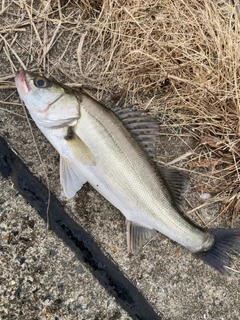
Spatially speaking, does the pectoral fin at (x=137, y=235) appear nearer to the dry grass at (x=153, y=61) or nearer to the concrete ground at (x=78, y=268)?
the concrete ground at (x=78, y=268)

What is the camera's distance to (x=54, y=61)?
3.20m

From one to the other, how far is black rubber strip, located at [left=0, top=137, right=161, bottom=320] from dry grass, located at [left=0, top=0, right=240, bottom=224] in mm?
852

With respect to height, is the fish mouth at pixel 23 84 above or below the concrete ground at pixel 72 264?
above

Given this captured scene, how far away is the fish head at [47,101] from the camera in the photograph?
2.70 metres

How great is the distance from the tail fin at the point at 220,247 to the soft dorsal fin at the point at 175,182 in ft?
1.18

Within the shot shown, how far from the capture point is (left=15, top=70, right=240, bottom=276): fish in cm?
270

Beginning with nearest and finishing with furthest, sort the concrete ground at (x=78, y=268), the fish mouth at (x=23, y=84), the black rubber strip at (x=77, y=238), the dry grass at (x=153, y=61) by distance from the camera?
the fish mouth at (x=23, y=84)
the concrete ground at (x=78, y=268)
the black rubber strip at (x=77, y=238)
the dry grass at (x=153, y=61)

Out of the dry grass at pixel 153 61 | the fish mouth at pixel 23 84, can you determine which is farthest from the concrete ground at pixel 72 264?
the fish mouth at pixel 23 84

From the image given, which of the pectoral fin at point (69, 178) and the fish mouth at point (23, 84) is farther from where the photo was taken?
the pectoral fin at point (69, 178)

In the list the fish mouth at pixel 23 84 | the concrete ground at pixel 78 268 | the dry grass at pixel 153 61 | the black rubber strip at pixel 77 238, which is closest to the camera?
the fish mouth at pixel 23 84

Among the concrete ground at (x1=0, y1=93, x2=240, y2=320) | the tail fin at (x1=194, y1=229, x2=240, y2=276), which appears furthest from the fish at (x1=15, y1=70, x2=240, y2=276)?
the concrete ground at (x1=0, y1=93, x2=240, y2=320)

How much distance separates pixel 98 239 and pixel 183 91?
1.45 m

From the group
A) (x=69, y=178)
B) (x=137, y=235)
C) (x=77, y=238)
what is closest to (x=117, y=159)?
(x=69, y=178)

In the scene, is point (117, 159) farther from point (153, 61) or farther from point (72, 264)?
point (153, 61)
